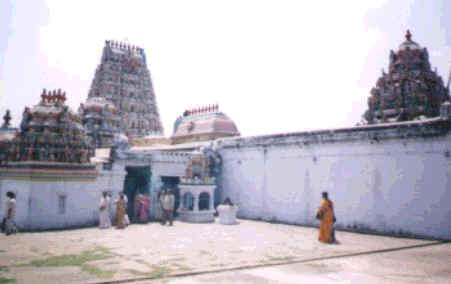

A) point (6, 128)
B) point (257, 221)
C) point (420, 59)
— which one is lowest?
point (257, 221)

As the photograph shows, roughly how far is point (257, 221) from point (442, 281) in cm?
1290

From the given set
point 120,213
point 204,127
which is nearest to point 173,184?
point 120,213

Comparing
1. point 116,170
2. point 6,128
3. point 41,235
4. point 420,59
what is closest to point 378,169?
point 116,170

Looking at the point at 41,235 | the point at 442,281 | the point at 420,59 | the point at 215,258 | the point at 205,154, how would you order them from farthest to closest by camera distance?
the point at 420,59 < the point at 205,154 < the point at 41,235 < the point at 215,258 < the point at 442,281

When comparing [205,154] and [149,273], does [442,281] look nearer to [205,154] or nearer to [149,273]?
[149,273]

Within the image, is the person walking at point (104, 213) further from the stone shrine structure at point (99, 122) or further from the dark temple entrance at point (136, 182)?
the stone shrine structure at point (99, 122)

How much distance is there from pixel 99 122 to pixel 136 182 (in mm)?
10695

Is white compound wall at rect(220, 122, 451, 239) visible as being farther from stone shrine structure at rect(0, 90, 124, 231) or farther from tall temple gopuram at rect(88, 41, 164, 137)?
tall temple gopuram at rect(88, 41, 164, 137)

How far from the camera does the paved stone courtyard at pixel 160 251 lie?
8.34 meters

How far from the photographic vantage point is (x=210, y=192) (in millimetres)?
20250

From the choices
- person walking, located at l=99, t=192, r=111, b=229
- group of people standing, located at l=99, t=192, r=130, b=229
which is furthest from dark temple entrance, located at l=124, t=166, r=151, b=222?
person walking, located at l=99, t=192, r=111, b=229

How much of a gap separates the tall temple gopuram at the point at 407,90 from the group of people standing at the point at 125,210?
686 inches

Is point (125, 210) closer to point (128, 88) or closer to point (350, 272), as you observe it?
point (350, 272)

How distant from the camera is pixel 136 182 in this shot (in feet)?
70.0
